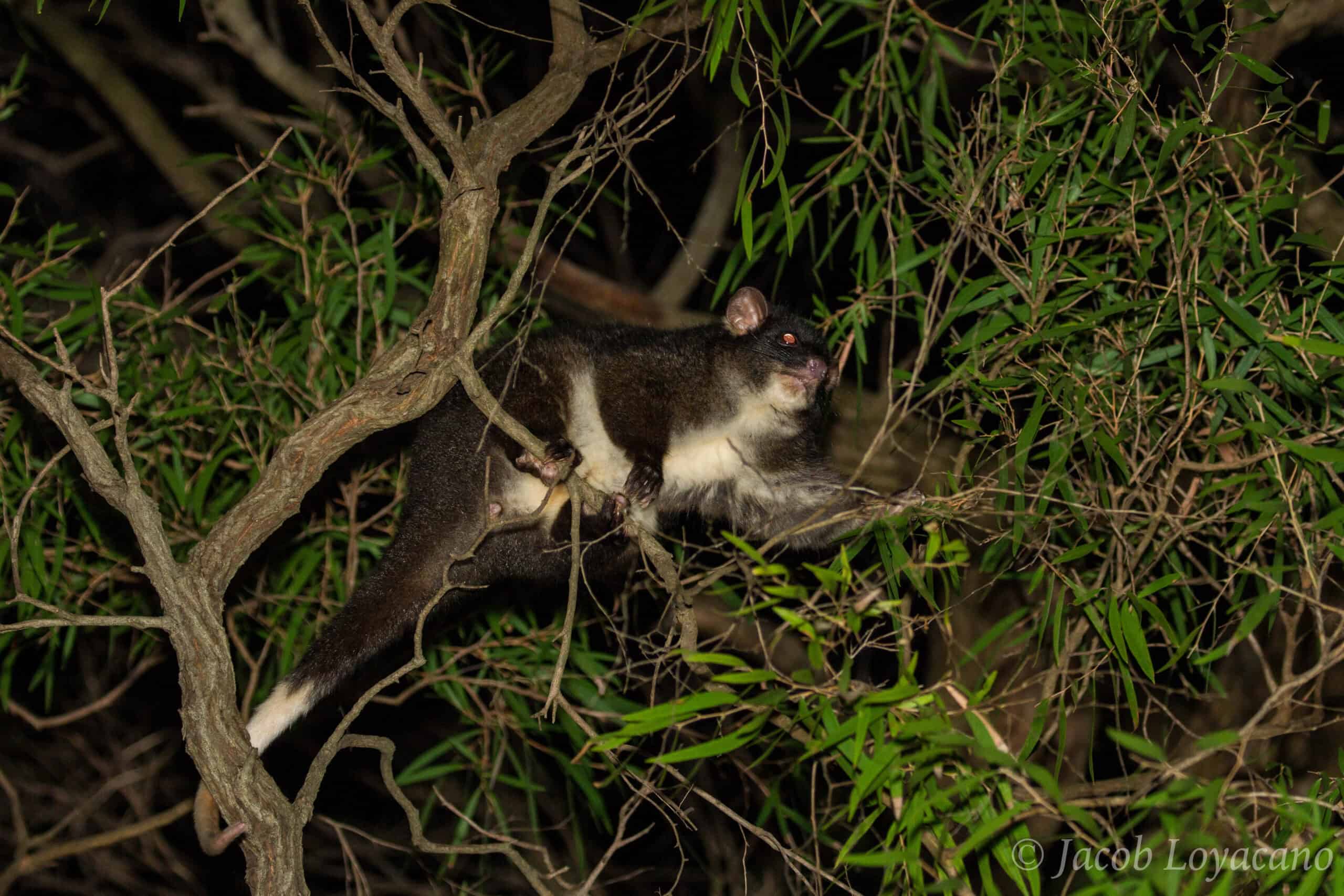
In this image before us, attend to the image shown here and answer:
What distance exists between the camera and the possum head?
415 cm

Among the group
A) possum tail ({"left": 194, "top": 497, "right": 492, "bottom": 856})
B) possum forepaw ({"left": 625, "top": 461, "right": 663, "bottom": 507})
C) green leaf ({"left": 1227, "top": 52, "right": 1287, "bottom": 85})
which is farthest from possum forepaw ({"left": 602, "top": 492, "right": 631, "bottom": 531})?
green leaf ({"left": 1227, "top": 52, "right": 1287, "bottom": 85})

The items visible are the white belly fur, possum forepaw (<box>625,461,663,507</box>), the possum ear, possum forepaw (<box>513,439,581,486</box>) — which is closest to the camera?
possum forepaw (<box>513,439,581,486</box>)

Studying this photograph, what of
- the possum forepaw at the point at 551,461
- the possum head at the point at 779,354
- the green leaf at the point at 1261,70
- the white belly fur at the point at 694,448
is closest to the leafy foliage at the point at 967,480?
the green leaf at the point at 1261,70

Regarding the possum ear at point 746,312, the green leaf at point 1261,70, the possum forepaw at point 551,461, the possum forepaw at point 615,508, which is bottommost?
the possum forepaw at point 615,508

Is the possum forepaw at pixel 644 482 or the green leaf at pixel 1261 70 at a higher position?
the green leaf at pixel 1261 70

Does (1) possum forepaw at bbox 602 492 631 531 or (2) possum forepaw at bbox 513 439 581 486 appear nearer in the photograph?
(2) possum forepaw at bbox 513 439 581 486

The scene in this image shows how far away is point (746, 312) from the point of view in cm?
429

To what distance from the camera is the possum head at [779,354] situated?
4148mm

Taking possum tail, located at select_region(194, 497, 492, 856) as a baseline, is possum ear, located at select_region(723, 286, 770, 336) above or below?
above

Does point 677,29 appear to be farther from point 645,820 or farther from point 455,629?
point 645,820

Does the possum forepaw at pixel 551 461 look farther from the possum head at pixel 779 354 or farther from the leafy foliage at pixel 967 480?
the possum head at pixel 779 354

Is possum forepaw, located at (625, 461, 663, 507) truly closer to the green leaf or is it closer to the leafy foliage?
the leafy foliage

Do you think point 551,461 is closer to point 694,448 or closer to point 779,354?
point 694,448

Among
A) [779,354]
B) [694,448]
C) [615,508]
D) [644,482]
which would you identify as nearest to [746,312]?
[779,354]
